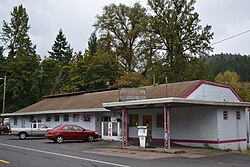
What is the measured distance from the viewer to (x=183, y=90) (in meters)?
24.5

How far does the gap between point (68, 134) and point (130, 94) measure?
7194 mm

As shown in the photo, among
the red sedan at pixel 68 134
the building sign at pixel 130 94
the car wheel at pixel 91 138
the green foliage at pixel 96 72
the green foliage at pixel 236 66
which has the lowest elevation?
the car wheel at pixel 91 138

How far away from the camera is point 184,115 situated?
2378 cm

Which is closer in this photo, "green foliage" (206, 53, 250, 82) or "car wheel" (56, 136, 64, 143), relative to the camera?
"car wheel" (56, 136, 64, 143)

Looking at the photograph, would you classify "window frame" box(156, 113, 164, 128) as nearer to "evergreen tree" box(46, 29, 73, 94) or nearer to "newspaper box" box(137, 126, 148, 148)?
"newspaper box" box(137, 126, 148, 148)

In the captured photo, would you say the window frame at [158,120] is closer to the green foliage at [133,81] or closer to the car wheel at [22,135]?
the car wheel at [22,135]

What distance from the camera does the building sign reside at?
22.9 metres

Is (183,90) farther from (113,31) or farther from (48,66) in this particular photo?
(48,66)

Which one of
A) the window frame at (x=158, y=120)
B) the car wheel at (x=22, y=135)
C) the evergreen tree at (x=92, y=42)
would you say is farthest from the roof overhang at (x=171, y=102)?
the evergreen tree at (x=92, y=42)

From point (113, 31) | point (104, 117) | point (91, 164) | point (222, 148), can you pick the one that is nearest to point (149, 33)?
point (113, 31)

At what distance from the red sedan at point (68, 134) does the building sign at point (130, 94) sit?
21.4ft

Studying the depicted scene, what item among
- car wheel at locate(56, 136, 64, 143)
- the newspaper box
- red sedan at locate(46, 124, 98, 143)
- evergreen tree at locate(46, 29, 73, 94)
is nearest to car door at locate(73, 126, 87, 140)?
red sedan at locate(46, 124, 98, 143)

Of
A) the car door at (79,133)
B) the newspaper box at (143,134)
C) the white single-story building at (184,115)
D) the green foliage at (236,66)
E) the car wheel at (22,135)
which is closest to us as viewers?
the newspaper box at (143,134)

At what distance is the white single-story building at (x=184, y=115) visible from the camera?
852 inches
